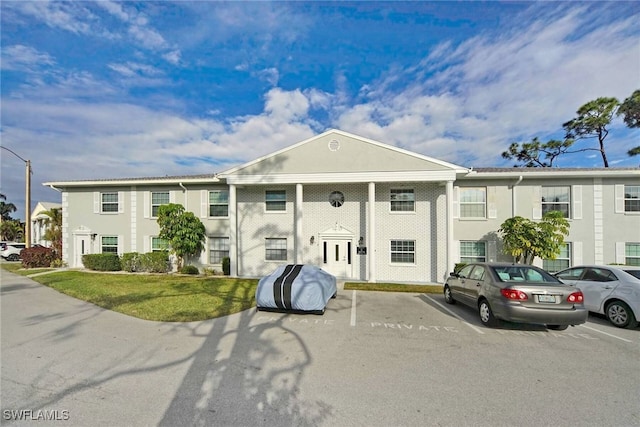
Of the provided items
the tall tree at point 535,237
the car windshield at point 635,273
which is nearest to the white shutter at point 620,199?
the tall tree at point 535,237

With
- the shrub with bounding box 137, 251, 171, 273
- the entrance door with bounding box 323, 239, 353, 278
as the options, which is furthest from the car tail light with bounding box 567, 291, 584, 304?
the shrub with bounding box 137, 251, 171, 273

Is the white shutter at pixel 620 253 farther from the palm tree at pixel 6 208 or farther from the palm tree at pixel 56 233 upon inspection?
the palm tree at pixel 6 208

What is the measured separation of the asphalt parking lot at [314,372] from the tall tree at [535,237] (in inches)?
188

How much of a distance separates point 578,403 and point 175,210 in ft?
51.2

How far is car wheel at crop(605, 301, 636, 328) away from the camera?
21.0 feet

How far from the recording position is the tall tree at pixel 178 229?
14008 millimetres

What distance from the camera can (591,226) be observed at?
1233 cm

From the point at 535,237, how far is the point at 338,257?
8413 millimetres

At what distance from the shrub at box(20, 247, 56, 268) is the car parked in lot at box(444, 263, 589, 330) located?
23225 millimetres

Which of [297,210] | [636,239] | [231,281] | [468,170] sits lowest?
[231,281]

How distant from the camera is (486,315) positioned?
645cm

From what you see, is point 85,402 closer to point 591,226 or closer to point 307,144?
point 307,144

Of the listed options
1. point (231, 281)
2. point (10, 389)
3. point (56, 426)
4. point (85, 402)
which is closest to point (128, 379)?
point (85, 402)

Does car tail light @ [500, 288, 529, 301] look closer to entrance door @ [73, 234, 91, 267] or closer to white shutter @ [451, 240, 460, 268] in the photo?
white shutter @ [451, 240, 460, 268]
